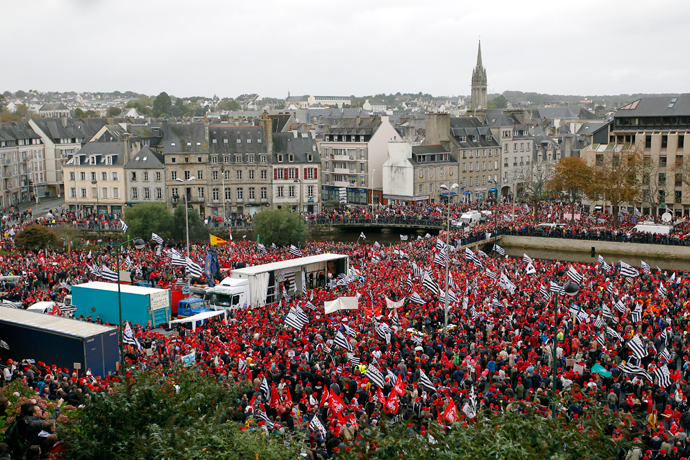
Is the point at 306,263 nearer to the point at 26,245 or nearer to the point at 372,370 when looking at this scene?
the point at 372,370

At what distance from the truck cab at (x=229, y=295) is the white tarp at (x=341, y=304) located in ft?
17.6

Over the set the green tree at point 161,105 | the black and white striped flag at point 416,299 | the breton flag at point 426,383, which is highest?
the green tree at point 161,105

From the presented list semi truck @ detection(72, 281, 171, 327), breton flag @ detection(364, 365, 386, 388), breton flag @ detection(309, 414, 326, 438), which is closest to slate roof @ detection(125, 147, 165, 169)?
semi truck @ detection(72, 281, 171, 327)

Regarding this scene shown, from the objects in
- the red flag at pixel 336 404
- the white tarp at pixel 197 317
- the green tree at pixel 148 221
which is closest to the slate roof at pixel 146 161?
the green tree at pixel 148 221

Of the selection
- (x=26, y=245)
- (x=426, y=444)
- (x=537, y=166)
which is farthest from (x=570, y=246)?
(x=426, y=444)

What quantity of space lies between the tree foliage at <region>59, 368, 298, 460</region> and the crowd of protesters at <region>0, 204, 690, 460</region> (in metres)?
0.87

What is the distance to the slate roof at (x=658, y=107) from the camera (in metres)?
65.6

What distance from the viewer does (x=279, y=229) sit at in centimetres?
5666

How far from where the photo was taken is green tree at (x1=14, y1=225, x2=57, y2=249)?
5284 centimetres

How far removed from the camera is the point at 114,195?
7481 cm

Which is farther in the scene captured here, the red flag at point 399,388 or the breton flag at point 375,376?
the breton flag at point 375,376

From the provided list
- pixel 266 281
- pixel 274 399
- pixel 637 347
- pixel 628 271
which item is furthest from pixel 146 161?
pixel 637 347

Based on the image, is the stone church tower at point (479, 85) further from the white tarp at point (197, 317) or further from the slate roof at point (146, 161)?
the white tarp at point (197, 317)

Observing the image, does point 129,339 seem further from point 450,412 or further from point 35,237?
point 35,237
